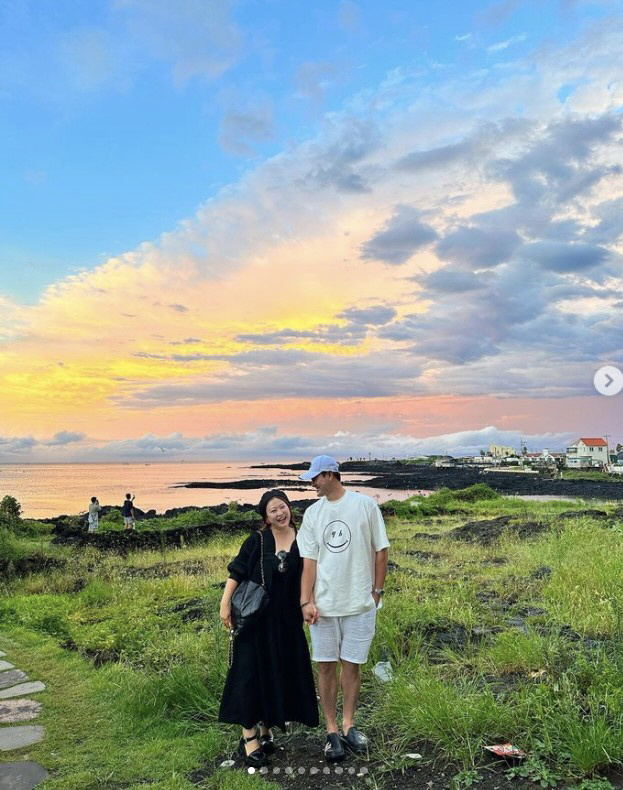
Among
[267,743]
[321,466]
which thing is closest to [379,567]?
[321,466]

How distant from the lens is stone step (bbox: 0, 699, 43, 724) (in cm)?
503

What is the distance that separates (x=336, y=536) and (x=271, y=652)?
875mm

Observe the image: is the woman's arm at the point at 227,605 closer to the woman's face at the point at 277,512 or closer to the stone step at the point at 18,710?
the woman's face at the point at 277,512

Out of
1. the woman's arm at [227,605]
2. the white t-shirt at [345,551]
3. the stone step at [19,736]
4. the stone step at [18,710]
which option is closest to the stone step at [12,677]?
the stone step at [18,710]

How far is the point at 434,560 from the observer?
1270cm

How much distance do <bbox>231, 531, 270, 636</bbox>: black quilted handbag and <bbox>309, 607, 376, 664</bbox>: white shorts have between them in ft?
1.14

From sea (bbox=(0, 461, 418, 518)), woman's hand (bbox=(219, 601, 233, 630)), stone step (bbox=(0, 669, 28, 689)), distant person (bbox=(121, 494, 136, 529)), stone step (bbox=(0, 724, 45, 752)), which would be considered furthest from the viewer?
sea (bbox=(0, 461, 418, 518))

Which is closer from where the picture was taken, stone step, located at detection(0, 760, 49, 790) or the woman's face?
stone step, located at detection(0, 760, 49, 790)

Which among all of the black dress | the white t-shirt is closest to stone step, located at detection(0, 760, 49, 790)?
the black dress

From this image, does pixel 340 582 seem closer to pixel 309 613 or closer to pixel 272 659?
pixel 309 613

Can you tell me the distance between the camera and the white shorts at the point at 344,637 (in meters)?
3.97

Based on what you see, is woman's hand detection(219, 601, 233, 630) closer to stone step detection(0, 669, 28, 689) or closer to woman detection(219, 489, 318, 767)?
woman detection(219, 489, 318, 767)

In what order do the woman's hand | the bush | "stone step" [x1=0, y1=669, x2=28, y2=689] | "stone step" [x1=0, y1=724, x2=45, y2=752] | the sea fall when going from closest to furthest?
the woman's hand
"stone step" [x1=0, y1=724, x2=45, y2=752]
"stone step" [x1=0, y1=669, x2=28, y2=689]
the bush
the sea

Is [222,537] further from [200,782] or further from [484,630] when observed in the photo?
[200,782]
